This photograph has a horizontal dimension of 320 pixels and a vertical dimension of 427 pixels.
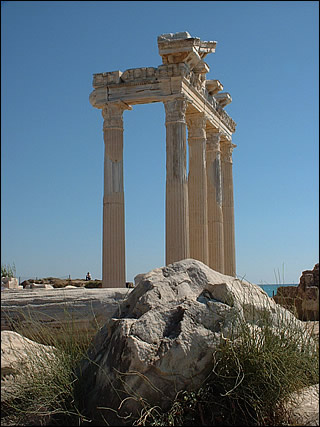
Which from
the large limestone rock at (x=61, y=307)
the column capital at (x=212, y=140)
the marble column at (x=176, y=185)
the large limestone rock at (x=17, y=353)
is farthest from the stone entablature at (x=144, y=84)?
the large limestone rock at (x=17, y=353)

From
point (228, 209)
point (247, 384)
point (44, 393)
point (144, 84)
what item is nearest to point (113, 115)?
point (144, 84)

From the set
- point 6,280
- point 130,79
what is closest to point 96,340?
point 130,79

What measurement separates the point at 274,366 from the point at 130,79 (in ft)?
71.5

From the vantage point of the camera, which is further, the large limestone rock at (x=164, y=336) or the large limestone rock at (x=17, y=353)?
the large limestone rock at (x=17, y=353)

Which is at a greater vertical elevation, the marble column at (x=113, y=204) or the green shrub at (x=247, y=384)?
the marble column at (x=113, y=204)

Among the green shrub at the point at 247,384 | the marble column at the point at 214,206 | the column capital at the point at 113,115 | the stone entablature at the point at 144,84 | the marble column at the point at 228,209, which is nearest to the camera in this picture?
the green shrub at the point at 247,384

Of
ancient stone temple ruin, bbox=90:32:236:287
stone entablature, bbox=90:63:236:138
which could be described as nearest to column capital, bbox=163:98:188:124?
ancient stone temple ruin, bbox=90:32:236:287

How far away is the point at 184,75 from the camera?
1053 inches

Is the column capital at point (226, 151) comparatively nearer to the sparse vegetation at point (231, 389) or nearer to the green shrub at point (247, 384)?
the sparse vegetation at point (231, 389)

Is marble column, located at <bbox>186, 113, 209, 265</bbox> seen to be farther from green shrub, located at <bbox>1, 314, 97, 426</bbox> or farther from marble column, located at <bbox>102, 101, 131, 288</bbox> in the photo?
green shrub, located at <bbox>1, 314, 97, 426</bbox>

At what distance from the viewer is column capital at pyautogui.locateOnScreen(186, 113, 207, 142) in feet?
99.0

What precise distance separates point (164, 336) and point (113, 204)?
1958 cm

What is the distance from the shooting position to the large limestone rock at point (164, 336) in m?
7.62

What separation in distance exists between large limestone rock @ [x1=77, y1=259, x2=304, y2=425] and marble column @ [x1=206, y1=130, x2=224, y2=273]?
76.6 ft
